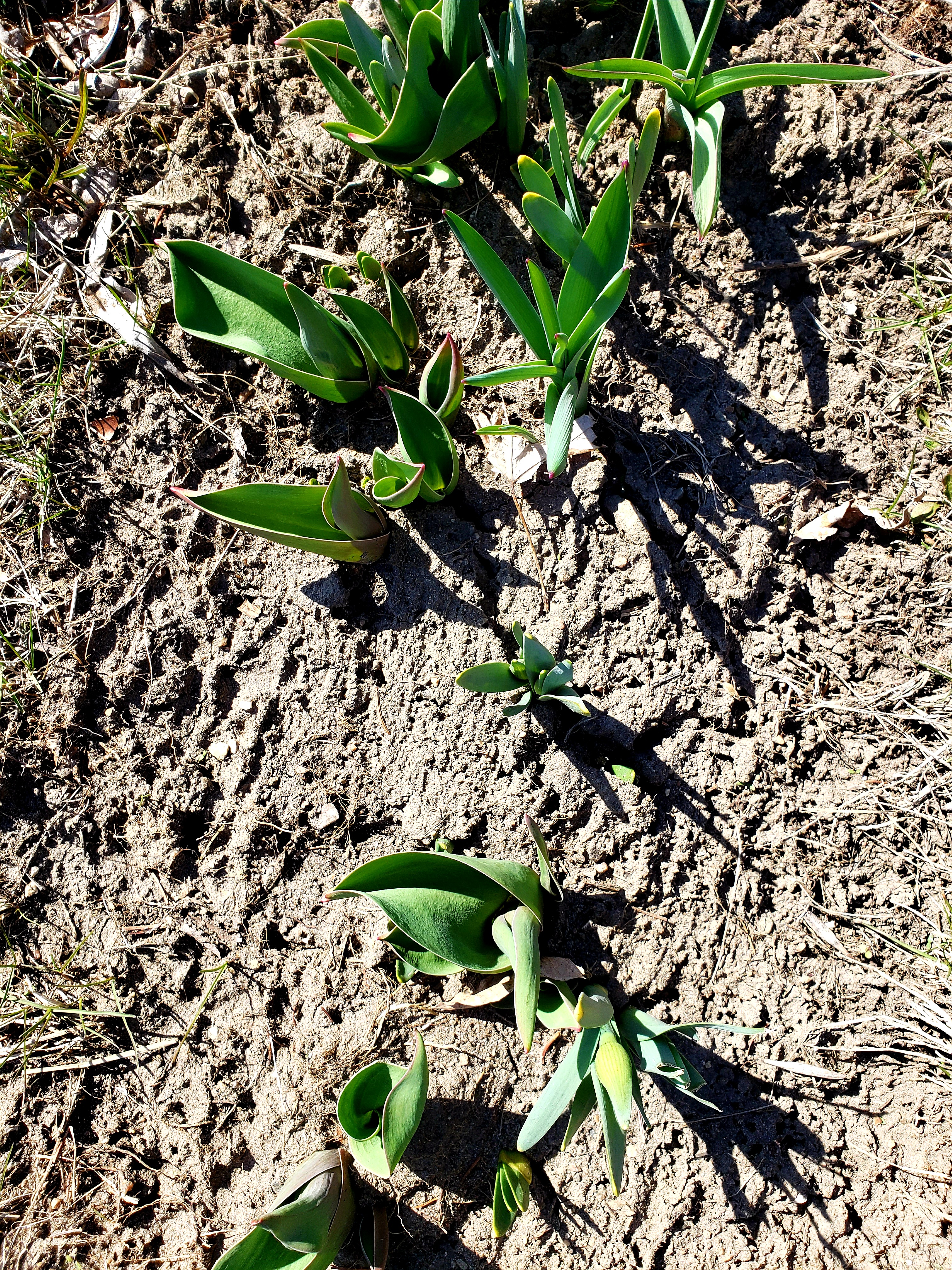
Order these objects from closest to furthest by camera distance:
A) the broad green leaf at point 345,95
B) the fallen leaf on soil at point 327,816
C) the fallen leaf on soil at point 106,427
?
the broad green leaf at point 345,95, the fallen leaf on soil at point 327,816, the fallen leaf on soil at point 106,427

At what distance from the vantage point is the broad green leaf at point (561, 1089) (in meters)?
1.44

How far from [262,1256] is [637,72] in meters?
2.50

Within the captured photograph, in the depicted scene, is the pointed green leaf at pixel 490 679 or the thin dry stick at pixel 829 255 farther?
the thin dry stick at pixel 829 255

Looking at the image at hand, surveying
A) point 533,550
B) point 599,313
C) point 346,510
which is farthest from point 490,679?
point 599,313

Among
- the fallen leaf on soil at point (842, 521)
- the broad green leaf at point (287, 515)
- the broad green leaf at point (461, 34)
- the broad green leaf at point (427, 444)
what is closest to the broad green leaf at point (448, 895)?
the broad green leaf at point (287, 515)

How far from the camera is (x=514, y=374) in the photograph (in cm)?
160

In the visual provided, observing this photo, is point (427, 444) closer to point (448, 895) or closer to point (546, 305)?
point (546, 305)

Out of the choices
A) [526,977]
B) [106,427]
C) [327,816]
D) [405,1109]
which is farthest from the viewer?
[106,427]

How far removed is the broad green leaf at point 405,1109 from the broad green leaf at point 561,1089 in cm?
21

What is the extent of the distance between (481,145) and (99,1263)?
2.84 metres

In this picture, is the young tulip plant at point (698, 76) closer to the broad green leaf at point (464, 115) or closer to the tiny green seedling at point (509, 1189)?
the broad green leaf at point (464, 115)

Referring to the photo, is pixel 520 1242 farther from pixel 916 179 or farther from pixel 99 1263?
pixel 916 179

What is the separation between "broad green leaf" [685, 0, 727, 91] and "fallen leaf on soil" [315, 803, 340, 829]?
178 cm

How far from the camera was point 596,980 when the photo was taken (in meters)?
1.72
